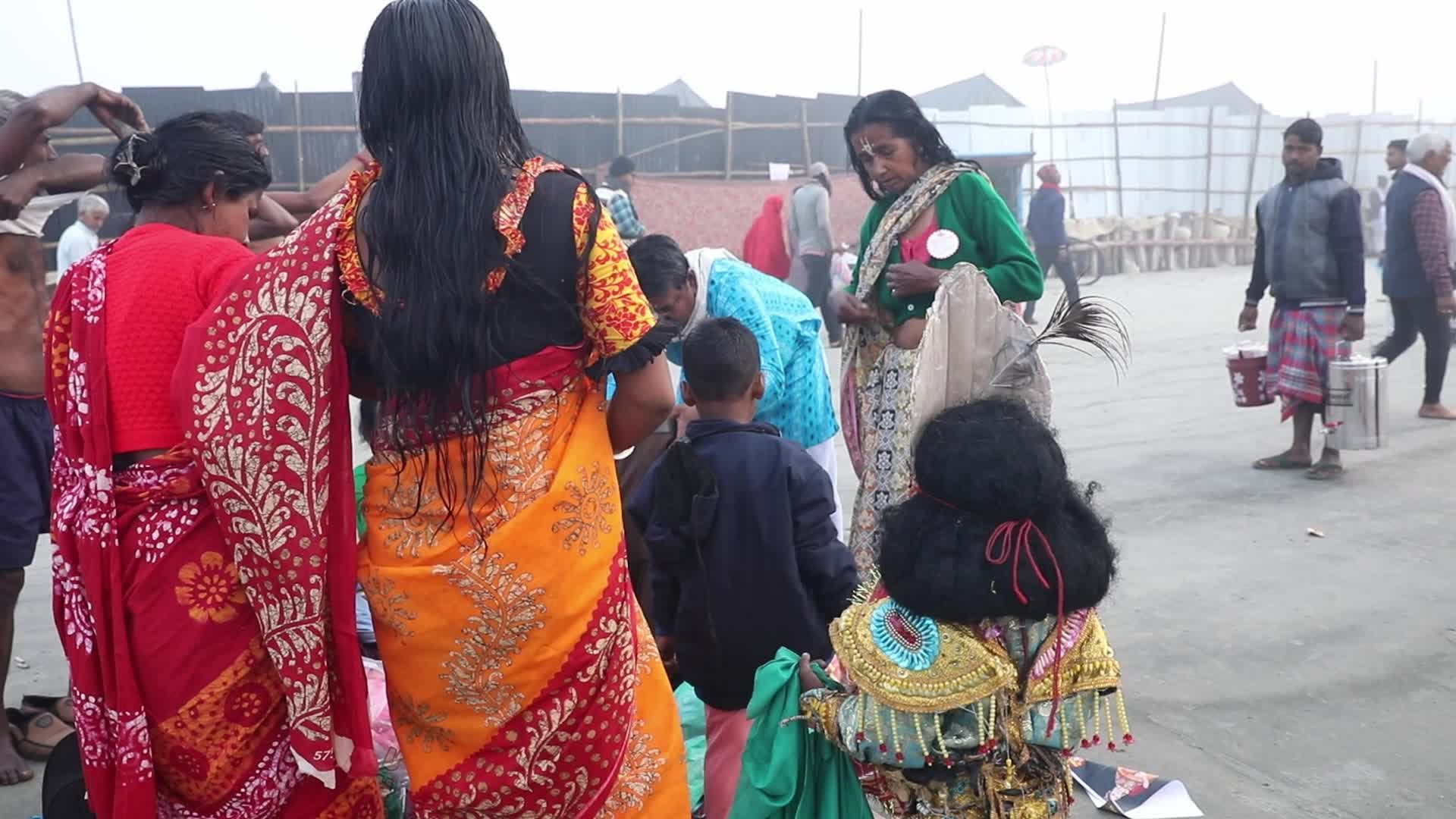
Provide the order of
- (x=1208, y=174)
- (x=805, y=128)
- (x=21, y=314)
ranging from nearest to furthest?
(x=21, y=314) → (x=805, y=128) → (x=1208, y=174)

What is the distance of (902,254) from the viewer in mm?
3936

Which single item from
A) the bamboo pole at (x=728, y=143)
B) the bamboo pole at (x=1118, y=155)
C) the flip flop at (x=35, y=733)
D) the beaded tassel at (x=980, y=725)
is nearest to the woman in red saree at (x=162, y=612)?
the beaded tassel at (x=980, y=725)

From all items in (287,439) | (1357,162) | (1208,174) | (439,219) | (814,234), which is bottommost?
(814,234)

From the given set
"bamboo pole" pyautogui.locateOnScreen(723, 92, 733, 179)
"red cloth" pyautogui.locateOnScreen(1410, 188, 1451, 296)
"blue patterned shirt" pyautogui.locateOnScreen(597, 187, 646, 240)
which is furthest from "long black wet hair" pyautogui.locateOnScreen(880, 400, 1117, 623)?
"bamboo pole" pyautogui.locateOnScreen(723, 92, 733, 179)

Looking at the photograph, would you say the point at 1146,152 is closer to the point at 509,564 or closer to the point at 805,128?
the point at 805,128

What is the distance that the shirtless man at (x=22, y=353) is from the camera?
12.0 feet

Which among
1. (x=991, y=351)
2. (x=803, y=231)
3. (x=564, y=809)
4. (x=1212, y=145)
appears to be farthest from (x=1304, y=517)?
(x=1212, y=145)

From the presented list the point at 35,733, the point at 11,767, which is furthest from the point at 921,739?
the point at 35,733

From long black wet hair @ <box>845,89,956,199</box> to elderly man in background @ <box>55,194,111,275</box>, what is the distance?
27.2ft

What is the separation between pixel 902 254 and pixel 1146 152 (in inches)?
886

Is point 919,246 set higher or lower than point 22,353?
higher

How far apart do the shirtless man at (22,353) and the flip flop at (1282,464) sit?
6156mm

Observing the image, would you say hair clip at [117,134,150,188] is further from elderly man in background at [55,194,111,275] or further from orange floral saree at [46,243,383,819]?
elderly man in background at [55,194,111,275]

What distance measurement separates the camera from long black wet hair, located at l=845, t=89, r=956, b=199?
3.88 meters
